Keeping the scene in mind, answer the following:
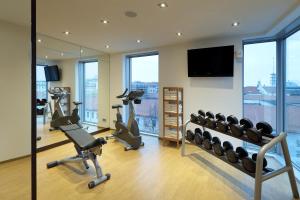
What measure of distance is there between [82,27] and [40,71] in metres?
1.34

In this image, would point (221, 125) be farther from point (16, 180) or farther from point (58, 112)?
point (58, 112)

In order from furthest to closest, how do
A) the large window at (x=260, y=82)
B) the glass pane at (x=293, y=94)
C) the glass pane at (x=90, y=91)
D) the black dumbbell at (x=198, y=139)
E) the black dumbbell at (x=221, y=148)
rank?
the glass pane at (x=90, y=91) < the large window at (x=260, y=82) < the black dumbbell at (x=198, y=139) < the glass pane at (x=293, y=94) < the black dumbbell at (x=221, y=148)

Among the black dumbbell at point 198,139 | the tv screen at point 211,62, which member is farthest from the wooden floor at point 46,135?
the tv screen at point 211,62

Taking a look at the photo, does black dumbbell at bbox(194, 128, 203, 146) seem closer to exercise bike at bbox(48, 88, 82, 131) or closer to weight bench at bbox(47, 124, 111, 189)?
weight bench at bbox(47, 124, 111, 189)

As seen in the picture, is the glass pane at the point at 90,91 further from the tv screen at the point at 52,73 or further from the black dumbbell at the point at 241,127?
the black dumbbell at the point at 241,127

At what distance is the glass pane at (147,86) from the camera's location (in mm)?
5086

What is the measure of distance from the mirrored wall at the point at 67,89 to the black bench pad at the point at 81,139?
2.00 feet

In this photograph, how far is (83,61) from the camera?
5164 millimetres

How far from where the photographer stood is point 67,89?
482cm

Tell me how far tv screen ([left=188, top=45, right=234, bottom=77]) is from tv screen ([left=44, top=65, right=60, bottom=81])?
3.15m

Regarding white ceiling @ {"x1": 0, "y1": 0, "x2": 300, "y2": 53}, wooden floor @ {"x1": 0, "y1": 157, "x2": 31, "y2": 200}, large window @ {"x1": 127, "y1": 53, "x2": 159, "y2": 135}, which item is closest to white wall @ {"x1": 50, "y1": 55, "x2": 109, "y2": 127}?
large window @ {"x1": 127, "y1": 53, "x2": 159, "y2": 135}

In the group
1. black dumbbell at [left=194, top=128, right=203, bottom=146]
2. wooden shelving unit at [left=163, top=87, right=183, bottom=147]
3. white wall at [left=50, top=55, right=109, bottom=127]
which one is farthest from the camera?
white wall at [left=50, top=55, right=109, bottom=127]

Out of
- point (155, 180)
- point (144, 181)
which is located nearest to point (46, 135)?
point (144, 181)

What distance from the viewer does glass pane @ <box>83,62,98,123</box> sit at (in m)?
5.34
